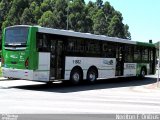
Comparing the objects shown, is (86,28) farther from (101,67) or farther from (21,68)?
(21,68)

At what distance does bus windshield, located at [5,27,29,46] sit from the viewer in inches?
812

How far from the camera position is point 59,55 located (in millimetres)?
22172

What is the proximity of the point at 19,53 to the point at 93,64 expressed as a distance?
5.95 meters

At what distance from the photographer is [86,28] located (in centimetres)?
7944

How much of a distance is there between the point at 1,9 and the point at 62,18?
22.4 meters

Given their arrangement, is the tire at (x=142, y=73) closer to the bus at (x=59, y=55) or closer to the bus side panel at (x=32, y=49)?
the bus at (x=59, y=55)

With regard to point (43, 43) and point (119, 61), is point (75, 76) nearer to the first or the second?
point (43, 43)

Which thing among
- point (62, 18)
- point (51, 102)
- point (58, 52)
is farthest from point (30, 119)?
point (62, 18)

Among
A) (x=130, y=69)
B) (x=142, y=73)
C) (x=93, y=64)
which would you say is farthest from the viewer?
(x=142, y=73)

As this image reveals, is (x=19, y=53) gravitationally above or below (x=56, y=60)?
above

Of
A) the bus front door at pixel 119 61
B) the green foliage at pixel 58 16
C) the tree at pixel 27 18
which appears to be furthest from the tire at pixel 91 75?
the tree at pixel 27 18

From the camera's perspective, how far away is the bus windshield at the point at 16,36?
20.6 m

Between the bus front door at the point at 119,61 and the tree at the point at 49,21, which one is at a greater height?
the tree at the point at 49,21

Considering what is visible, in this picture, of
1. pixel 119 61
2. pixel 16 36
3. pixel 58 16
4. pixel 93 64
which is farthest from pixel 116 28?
pixel 16 36
